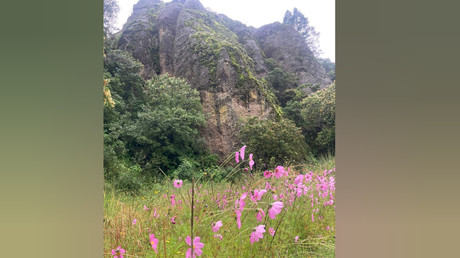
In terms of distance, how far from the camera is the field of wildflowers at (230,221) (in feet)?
5.98

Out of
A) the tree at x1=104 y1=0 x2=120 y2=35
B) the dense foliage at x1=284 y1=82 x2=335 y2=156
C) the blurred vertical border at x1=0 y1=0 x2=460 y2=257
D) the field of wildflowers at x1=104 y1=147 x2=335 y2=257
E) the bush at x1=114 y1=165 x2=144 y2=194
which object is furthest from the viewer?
the tree at x1=104 y1=0 x2=120 y2=35

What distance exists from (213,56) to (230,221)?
2685mm

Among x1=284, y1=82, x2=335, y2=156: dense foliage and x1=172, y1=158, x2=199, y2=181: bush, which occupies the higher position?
x1=284, y1=82, x2=335, y2=156: dense foliage

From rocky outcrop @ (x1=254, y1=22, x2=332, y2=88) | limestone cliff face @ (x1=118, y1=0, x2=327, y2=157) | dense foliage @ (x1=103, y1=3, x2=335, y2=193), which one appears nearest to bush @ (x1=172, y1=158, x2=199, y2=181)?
dense foliage @ (x1=103, y1=3, x2=335, y2=193)

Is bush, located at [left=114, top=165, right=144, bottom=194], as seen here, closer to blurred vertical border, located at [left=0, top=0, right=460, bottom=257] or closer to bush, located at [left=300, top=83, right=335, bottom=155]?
bush, located at [left=300, top=83, right=335, bottom=155]

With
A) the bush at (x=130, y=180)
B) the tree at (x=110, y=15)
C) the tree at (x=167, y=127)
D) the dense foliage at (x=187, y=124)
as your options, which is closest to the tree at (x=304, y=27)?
the dense foliage at (x=187, y=124)

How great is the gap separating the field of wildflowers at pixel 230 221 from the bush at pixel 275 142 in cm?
63

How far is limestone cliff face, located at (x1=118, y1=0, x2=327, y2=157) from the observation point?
11.7ft

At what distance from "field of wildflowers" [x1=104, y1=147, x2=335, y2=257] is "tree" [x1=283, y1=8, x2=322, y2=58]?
5.79 feet
